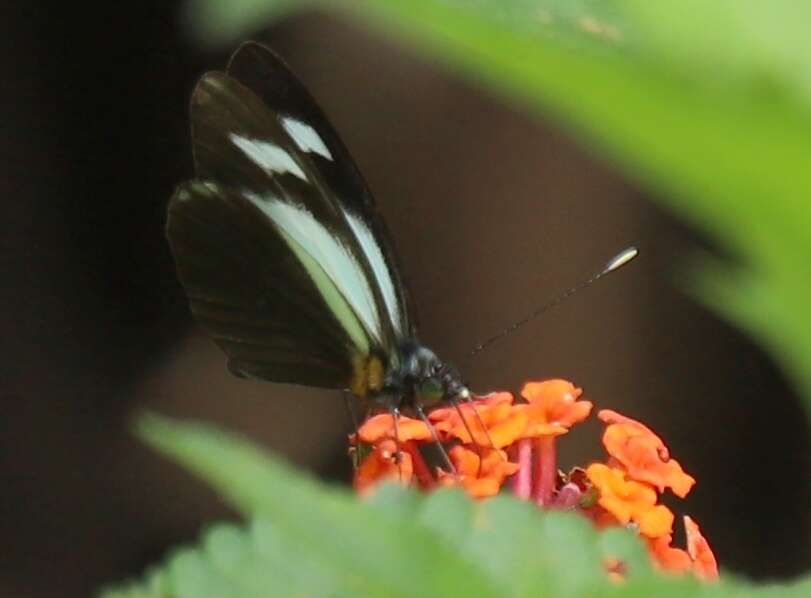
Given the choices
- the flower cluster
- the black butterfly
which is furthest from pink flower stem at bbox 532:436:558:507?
the black butterfly

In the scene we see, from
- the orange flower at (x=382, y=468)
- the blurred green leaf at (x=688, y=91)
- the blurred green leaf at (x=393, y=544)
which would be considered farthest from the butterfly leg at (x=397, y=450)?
the blurred green leaf at (x=688, y=91)

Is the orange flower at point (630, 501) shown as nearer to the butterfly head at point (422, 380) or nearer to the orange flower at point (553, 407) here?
the orange flower at point (553, 407)

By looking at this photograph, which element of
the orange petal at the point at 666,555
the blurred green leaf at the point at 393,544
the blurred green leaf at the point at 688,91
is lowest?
the orange petal at the point at 666,555

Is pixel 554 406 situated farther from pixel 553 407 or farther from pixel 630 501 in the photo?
pixel 630 501

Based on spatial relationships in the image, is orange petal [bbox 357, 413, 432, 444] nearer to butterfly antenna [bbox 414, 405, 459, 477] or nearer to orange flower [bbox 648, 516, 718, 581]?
butterfly antenna [bbox 414, 405, 459, 477]

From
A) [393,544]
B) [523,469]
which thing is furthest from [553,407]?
[393,544]

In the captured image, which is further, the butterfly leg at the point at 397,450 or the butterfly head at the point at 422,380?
the butterfly head at the point at 422,380
